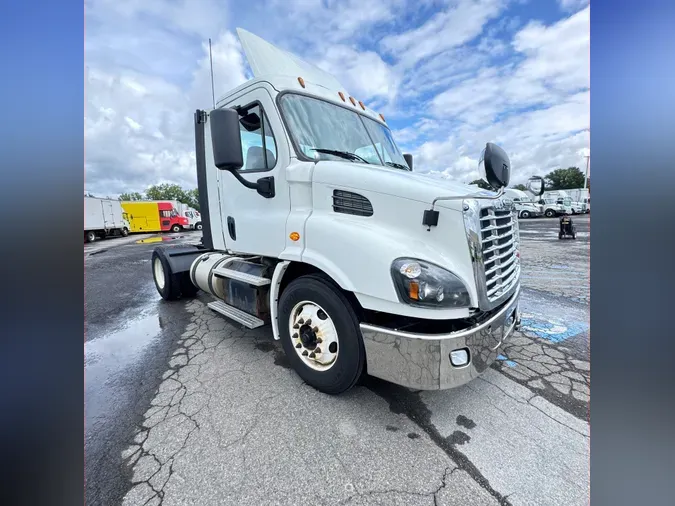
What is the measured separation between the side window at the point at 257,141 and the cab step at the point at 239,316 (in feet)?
5.58

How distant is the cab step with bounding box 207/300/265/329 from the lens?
11.1ft

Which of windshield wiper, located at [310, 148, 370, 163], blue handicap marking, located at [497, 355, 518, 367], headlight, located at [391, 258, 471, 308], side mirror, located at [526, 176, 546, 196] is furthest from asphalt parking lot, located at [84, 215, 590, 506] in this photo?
windshield wiper, located at [310, 148, 370, 163]

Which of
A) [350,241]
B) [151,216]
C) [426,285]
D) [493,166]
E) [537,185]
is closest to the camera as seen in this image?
[426,285]

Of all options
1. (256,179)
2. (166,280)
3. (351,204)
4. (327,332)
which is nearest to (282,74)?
(256,179)

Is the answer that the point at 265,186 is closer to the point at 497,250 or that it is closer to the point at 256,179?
the point at 256,179

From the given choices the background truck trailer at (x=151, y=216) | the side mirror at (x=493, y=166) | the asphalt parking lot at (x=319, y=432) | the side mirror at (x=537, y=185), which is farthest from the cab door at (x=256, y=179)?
the background truck trailer at (x=151, y=216)

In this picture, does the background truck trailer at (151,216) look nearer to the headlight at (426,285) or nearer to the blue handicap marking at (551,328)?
the blue handicap marking at (551,328)

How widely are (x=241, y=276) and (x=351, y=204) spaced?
1.80 metres

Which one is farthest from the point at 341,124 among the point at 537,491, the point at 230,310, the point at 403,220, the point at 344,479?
the point at 537,491

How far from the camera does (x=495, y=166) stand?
221 cm

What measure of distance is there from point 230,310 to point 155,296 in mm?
3656

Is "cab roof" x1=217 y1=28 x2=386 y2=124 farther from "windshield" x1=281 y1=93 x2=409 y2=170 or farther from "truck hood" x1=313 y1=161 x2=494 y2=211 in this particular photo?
"truck hood" x1=313 y1=161 x2=494 y2=211

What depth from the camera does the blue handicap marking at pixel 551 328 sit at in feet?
12.7
